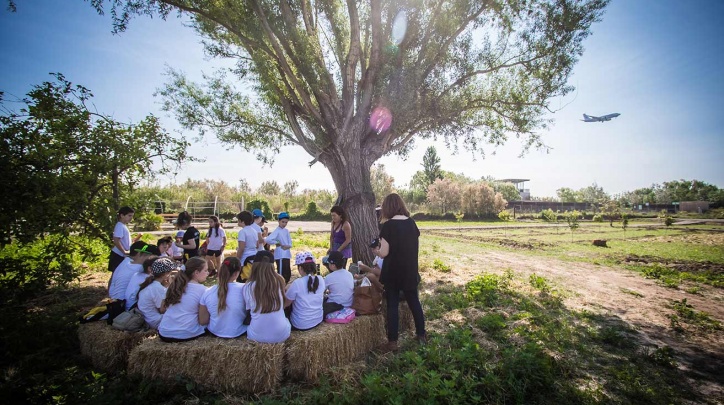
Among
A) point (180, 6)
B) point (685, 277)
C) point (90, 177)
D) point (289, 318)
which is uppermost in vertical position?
point (180, 6)

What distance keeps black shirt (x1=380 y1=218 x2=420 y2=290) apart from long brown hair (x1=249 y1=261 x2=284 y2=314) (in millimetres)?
1590

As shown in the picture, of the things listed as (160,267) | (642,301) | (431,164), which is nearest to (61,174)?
(160,267)

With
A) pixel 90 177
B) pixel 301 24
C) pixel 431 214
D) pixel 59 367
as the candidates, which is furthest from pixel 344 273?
pixel 431 214

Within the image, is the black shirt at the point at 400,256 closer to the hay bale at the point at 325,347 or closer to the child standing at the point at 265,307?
the hay bale at the point at 325,347

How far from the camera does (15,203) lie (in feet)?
19.4

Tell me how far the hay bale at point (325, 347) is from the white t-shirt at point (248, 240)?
3.25 meters

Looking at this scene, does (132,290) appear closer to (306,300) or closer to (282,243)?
(306,300)

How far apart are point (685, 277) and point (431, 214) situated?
120ft

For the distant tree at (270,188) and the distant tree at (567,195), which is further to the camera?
the distant tree at (567,195)

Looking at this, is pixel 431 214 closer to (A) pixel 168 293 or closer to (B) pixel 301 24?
(B) pixel 301 24

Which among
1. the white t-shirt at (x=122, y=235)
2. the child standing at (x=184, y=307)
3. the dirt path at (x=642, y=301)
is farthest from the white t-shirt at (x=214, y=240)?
the dirt path at (x=642, y=301)

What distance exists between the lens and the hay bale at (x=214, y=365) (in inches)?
139

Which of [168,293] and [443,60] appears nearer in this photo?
[168,293]

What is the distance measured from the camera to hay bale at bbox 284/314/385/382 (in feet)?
12.3
